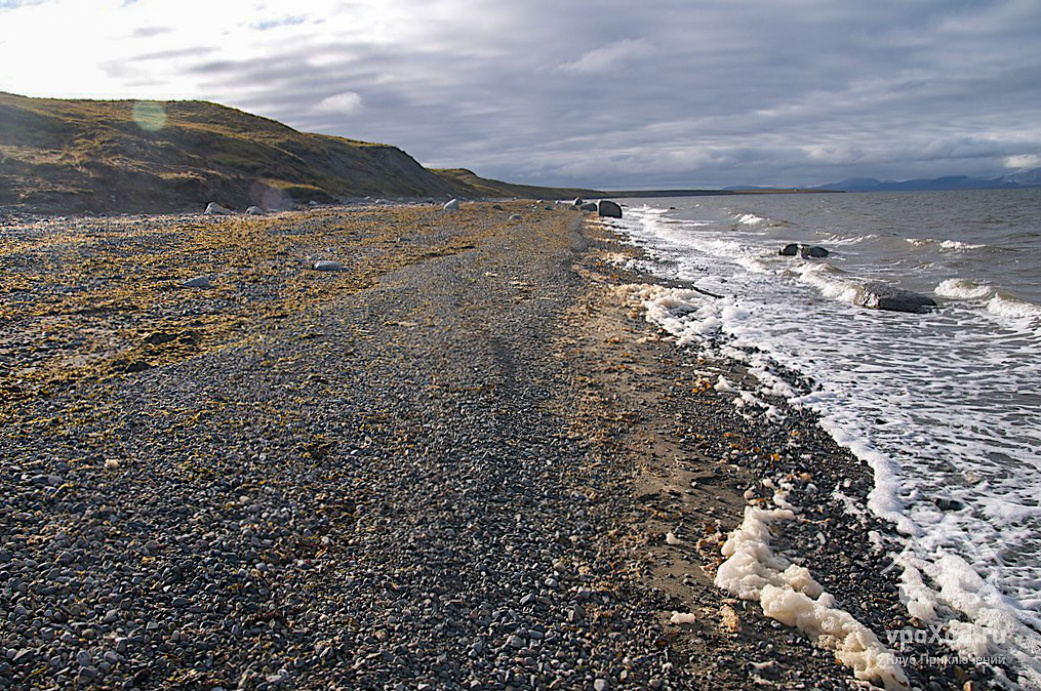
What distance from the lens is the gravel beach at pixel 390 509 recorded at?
422cm

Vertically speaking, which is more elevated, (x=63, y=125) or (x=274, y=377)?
(x=63, y=125)

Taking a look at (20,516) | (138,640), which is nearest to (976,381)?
(138,640)

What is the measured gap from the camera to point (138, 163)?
1694 inches

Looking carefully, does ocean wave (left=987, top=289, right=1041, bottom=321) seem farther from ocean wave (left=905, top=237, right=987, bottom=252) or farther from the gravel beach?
ocean wave (left=905, top=237, right=987, bottom=252)

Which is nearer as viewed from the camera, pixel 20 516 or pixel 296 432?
pixel 20 516

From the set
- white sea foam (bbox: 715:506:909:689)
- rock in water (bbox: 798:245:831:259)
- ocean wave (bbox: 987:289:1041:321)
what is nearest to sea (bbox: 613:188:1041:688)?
ocean wave (bbox: 987:289:1041:321)

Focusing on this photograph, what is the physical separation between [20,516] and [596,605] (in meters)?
4.71

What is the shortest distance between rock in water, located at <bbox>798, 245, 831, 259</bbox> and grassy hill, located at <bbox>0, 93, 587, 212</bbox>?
35.2m

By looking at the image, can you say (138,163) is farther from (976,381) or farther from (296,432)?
(976,381)

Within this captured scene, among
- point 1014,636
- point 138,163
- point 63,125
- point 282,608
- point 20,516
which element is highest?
point 63,125

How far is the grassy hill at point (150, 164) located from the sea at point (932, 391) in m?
30.6

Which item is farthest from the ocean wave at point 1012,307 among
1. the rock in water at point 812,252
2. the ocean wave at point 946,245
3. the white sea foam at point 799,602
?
the ocean wave at point 946,245

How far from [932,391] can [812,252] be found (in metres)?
20.8

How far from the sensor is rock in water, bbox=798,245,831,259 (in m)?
28.3
